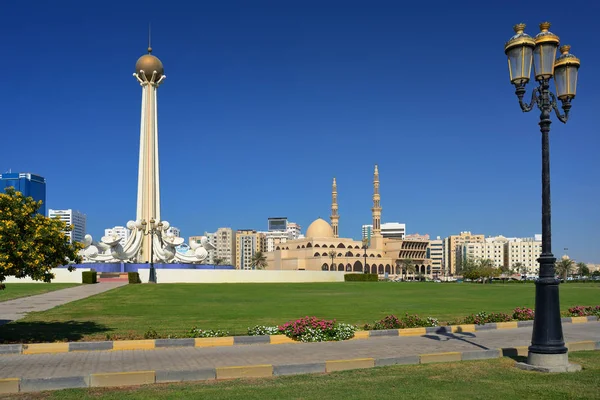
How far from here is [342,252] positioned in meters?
124

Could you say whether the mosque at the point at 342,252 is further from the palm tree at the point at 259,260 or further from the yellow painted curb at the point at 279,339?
the yellow painted curb at the point at 279,339

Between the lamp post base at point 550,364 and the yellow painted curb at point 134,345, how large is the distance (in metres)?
7.82

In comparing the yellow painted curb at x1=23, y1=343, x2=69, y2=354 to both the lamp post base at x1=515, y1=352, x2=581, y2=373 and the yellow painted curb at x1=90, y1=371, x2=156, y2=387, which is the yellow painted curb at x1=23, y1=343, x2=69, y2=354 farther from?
the lamp post base at x1=515, y1=352, x2=581, y2=373

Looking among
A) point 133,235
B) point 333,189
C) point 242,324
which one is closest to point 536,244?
point 333,189

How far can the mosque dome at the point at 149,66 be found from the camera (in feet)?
222

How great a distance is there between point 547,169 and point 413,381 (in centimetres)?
476

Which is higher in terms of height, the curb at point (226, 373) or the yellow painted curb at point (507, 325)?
the curb at point (226, 373)

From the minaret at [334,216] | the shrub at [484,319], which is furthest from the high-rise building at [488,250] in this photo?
the shrub at [484,319]

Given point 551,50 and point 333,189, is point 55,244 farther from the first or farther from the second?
point 333,189

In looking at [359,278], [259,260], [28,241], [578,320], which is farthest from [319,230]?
[28,241]

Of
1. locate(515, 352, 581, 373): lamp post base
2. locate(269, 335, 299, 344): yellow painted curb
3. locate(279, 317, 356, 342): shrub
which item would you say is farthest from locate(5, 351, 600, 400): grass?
locate(269, 335, 299, 344): yellow painted curb

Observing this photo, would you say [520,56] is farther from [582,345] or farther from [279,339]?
[279,339]

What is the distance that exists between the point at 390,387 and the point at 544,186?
4.94 m

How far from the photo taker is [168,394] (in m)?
8.56
